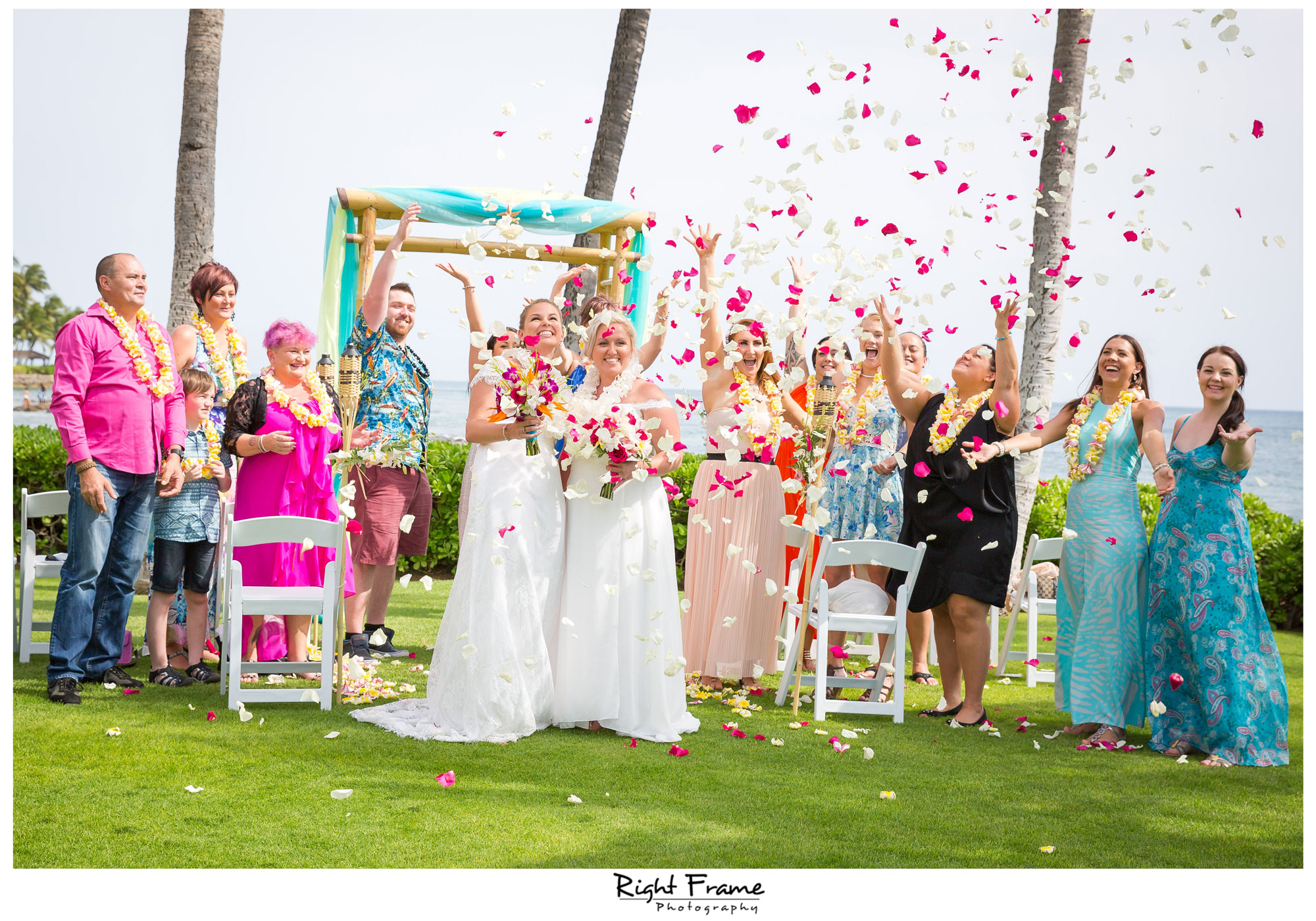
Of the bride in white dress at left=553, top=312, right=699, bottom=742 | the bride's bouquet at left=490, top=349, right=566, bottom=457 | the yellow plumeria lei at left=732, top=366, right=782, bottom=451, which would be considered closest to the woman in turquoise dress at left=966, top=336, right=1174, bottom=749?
the yellow plumeria lei at left=732, top=366, right=782, bottom=451

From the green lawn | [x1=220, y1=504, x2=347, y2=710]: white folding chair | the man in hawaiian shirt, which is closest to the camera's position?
the green lawn

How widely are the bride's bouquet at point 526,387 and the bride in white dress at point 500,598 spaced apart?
24 millimetres

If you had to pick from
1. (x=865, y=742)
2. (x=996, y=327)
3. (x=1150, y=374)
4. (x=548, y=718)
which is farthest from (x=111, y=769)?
(x=1150, y=374)

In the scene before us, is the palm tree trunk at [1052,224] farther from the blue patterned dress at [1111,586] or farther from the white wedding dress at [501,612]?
the white wedding dress at [501,612]

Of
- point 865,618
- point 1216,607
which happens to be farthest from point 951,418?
point 1216,607

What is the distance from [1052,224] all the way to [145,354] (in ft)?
24.7

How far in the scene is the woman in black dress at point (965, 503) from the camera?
18.3ft

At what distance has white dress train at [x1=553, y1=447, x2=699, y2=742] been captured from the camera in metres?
5.12

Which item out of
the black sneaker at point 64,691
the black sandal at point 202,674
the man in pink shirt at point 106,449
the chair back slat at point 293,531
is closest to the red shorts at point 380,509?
the black sandal at point 202,674

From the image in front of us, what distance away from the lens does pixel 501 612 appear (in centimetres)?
495

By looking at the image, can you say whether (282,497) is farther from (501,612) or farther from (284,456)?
(501,612)

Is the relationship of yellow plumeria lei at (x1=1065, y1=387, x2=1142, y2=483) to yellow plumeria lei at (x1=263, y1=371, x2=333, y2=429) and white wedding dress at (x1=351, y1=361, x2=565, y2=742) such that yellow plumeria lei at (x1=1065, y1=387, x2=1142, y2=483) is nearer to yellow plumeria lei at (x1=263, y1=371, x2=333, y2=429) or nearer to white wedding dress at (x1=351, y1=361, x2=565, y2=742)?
white wedding dress at (x1=351, y1=361, x2=565, y2=742)

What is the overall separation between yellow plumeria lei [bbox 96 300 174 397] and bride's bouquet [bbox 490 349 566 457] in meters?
1.84

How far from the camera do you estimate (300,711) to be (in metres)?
5.41
